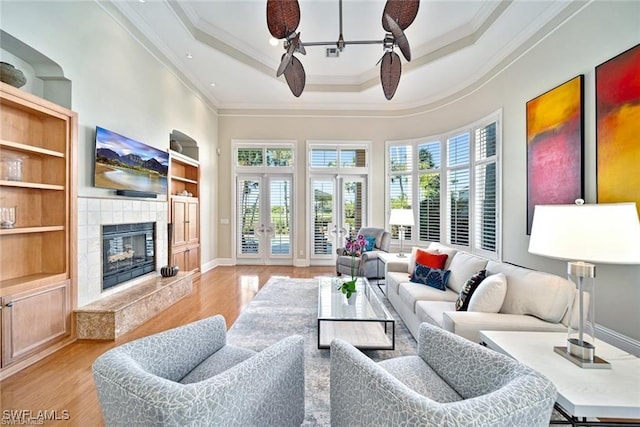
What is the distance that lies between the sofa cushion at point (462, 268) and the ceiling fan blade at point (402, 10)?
7.56 feet

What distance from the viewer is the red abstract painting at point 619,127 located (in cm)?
228

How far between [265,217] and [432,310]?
4860 mm

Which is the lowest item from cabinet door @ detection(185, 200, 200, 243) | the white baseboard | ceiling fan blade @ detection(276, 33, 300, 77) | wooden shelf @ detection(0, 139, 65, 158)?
the white baseboard

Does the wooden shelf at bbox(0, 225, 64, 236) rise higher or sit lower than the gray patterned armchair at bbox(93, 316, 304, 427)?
higher

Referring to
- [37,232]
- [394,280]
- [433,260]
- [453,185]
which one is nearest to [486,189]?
[453,185]

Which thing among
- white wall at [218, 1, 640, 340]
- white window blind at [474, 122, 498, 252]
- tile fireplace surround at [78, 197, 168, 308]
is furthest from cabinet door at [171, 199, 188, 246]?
white window blind at [474, 122, 498, 252]

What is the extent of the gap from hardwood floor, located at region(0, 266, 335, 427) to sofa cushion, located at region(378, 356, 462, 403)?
187cm

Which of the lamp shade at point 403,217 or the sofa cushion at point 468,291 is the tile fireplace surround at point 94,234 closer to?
the sofa cushion at point 468,291

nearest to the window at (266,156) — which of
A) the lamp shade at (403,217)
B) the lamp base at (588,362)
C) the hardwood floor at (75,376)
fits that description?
the lamp shade at (403,217)

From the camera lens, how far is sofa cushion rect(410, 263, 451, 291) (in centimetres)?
321

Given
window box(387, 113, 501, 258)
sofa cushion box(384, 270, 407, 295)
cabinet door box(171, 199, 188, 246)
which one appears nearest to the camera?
sofa cushion box(384, 270, 407, 295)

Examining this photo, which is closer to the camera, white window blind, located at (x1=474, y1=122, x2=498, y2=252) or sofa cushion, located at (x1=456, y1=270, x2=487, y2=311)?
sofa cushion, located at (x1=456, y1=270, x2=487, y2=311)

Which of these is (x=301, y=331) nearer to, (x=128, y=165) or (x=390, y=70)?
(x=390, y=70)

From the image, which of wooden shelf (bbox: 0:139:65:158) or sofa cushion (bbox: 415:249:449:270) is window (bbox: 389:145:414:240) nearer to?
sofa cushion (bbox: 415:249:449:270)
